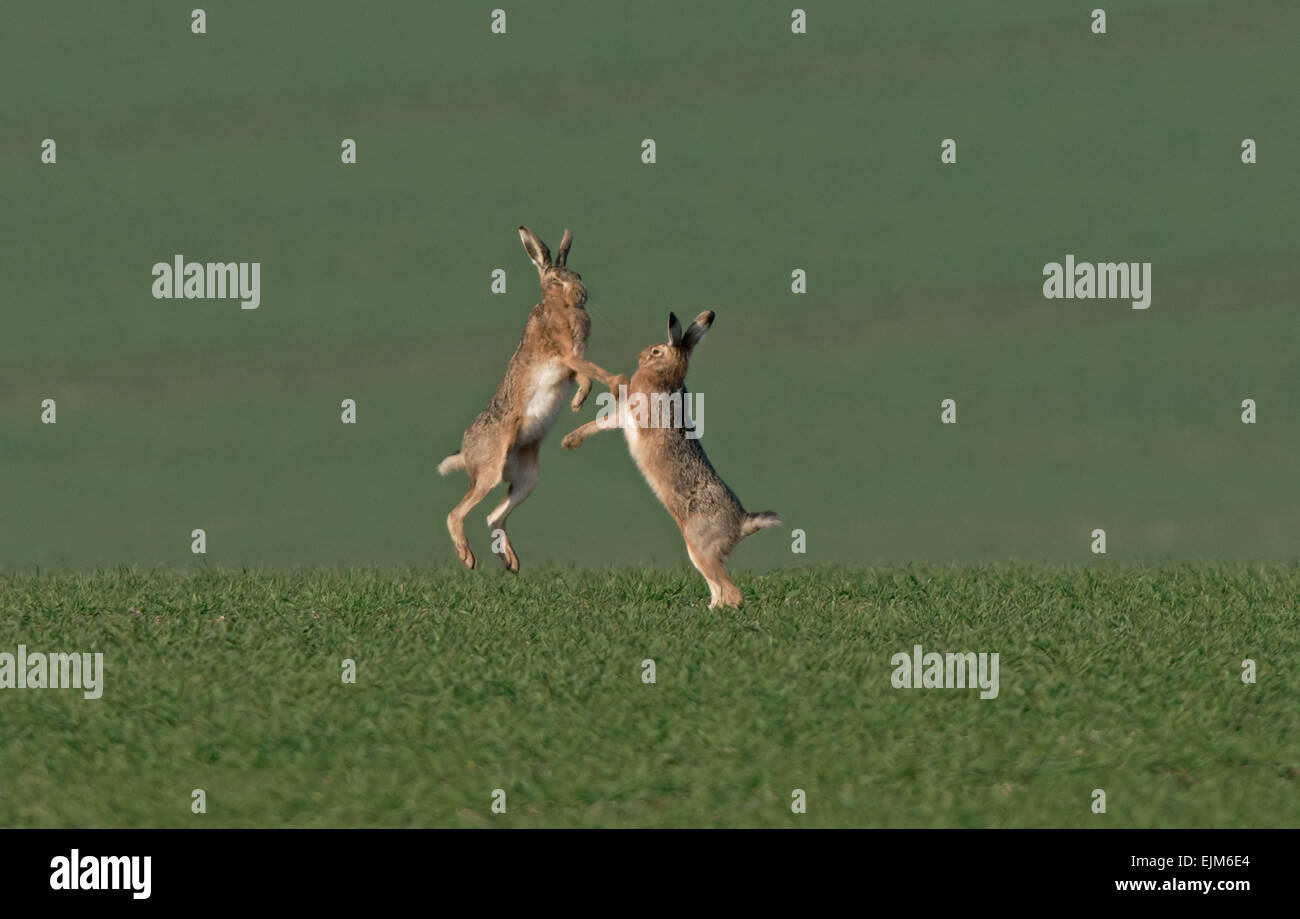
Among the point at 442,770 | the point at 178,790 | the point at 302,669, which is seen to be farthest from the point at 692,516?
the point at 178,790

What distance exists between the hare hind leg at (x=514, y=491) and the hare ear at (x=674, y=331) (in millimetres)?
1885

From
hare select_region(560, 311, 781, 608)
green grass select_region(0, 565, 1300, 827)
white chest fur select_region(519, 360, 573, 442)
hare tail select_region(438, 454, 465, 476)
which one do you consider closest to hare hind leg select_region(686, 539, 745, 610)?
hare select_region(560, 311, 781, 608)

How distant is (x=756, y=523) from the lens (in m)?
13.5

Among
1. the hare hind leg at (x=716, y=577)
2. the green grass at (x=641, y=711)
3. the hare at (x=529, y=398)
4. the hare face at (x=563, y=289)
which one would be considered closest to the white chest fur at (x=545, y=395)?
the hare at (x=529, y=398)

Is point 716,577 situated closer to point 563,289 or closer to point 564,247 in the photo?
point 563,289

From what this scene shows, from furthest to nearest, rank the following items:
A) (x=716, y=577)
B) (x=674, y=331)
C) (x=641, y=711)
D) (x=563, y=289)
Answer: (x=563, y=289) → (x=674, y=331) → (x=716, y=577) → (x=641, y=711)

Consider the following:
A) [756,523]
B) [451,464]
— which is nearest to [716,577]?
[756,523]

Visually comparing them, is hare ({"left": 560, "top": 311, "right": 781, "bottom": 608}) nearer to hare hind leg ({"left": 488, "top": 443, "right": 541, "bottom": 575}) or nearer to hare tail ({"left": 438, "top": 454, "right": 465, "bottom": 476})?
hare hind leg ({"left": 488, "top": 443, "right": 541, "bottom": 575})

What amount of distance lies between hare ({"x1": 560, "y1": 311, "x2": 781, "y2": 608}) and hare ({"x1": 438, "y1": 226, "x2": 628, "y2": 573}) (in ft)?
1.85

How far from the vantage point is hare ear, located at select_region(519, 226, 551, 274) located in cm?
1485

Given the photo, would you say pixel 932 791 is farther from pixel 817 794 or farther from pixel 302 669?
pixel 302 669

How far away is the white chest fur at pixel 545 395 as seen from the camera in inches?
576

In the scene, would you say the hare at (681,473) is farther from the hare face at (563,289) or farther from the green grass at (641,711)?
the hare face at (563,289)

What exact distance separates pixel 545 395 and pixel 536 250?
122 centimetres
